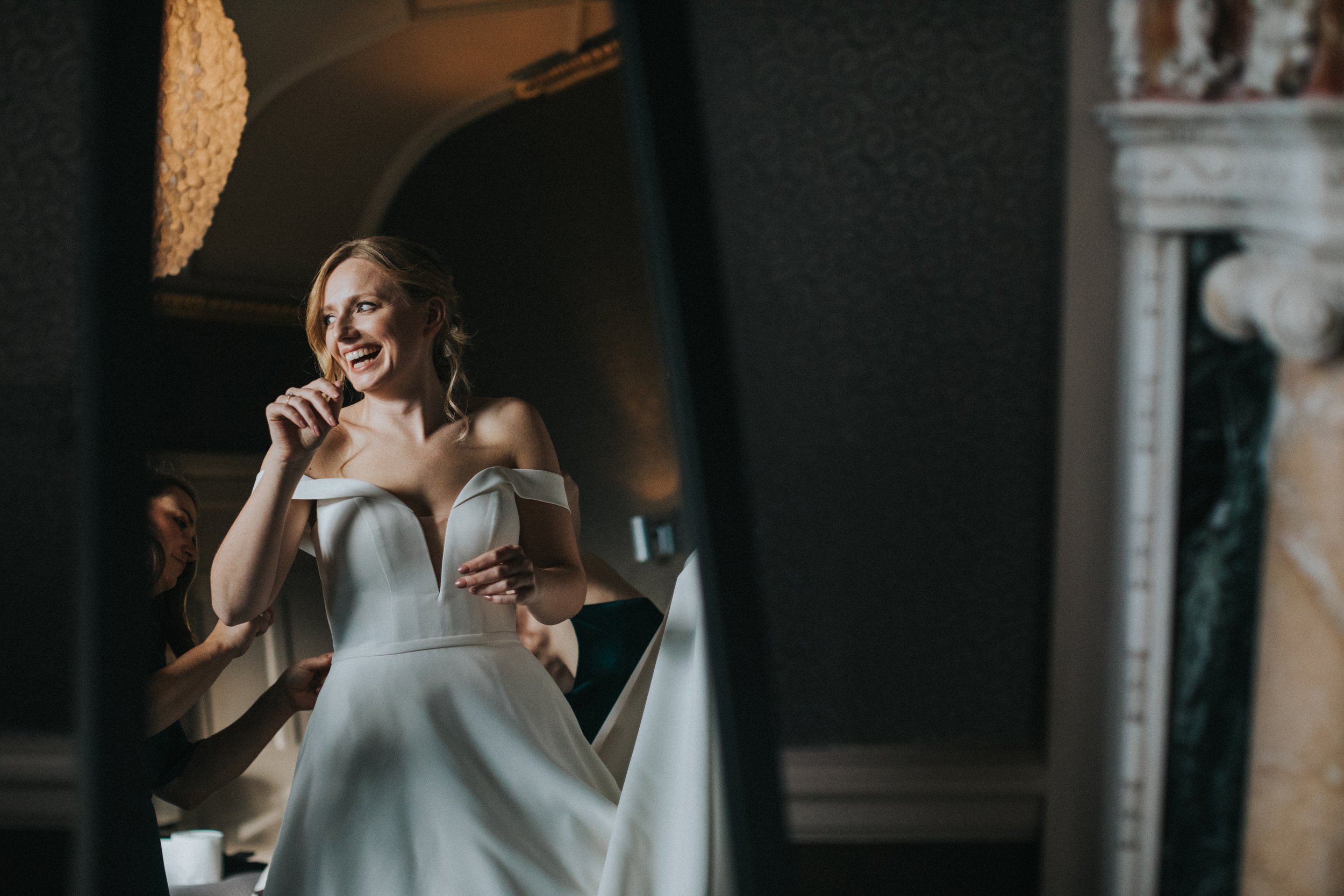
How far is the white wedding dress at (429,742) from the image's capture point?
4.72 feet

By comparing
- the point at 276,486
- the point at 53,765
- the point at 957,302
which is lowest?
the point at 53,765

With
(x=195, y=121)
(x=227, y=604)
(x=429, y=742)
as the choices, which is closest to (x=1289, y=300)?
(x=429, y=742)

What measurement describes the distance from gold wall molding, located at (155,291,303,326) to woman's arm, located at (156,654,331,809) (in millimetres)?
573

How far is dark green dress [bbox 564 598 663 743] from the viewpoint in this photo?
1.71 metres

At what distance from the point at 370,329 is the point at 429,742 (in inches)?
25.4

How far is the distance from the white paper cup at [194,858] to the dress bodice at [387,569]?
1.32 ft

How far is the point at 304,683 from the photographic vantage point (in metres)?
1.66

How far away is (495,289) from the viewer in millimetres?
1837

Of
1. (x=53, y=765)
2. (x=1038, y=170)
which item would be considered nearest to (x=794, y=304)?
(x=1038, y=170)

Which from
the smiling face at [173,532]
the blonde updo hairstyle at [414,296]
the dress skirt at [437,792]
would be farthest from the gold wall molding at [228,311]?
the dress skirt at [437,792]

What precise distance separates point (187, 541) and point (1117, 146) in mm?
1540

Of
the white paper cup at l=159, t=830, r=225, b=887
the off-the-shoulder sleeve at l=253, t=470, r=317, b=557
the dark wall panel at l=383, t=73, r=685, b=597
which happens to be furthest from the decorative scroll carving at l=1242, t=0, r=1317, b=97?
the white paper cup at l=159, t=830, r=225, b=887

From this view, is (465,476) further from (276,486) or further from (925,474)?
(925,474)

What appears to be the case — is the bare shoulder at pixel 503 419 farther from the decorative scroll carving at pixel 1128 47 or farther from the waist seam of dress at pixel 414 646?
the decorative scroll carving at pixel 1128 47
